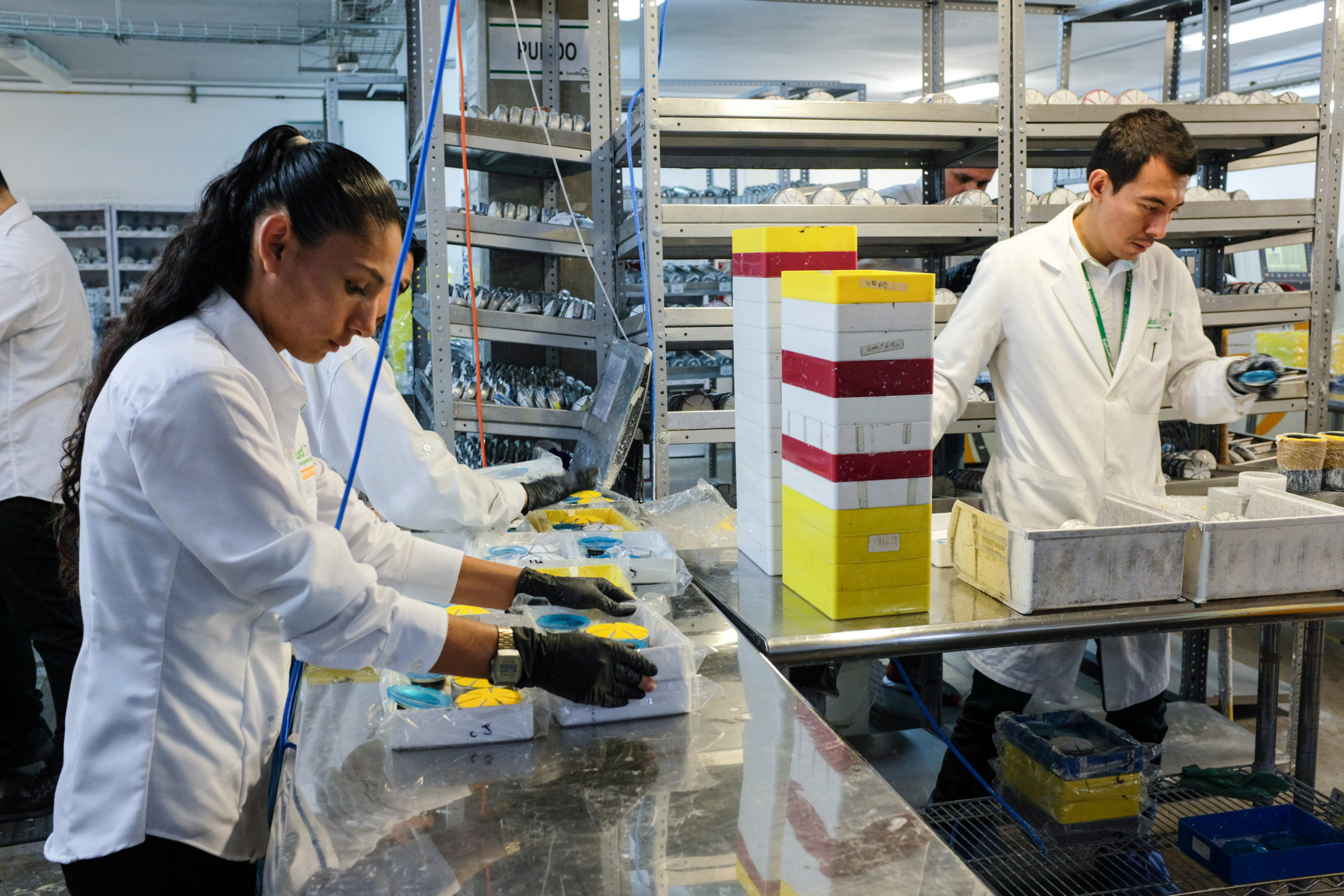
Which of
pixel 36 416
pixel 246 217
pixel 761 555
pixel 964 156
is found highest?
pixel 964 156

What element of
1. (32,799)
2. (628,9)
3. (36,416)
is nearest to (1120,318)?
(628,9)

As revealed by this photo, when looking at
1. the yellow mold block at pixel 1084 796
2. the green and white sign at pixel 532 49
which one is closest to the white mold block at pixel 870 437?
the yellow mold block at pixel 1084 796

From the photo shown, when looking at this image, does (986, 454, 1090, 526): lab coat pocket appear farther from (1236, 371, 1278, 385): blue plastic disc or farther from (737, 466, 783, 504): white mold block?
(737, 466, 783, 504): white mold block

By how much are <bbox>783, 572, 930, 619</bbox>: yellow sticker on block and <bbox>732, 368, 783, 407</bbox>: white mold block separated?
1.21ft

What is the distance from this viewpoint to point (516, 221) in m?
3.29

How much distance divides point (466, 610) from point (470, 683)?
0.70ft

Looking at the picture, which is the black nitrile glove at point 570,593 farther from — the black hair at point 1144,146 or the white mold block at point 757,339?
the black hair at point 1144,146

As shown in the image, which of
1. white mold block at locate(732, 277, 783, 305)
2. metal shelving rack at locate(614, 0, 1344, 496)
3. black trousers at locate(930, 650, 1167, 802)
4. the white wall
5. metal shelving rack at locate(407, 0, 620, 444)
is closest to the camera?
white mold block at locate(732, 277, 783, 305)

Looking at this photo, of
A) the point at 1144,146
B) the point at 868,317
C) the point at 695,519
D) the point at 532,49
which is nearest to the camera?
the point at 868,317

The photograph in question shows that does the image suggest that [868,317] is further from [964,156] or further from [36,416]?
[36,416]

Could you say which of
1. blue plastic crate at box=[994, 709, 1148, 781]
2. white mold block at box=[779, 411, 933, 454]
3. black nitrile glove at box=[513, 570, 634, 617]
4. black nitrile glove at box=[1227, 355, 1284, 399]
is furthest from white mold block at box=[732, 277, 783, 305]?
black nitrile glove at box=[1227, 355, 1284, 399]

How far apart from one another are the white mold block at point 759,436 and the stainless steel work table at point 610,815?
0.61 metres

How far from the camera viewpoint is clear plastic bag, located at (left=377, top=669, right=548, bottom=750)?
1.31m

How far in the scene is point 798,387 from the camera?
5.86 feet
